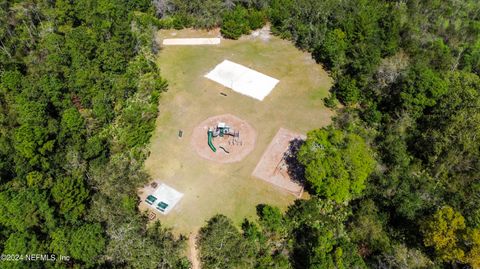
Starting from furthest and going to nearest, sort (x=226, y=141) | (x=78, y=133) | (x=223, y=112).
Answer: (x=223, y=112), (x=226, y=141), (x=78, y=133)

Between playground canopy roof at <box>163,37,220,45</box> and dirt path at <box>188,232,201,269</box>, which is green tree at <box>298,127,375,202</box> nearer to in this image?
dirt path at <box>188,232,201,269</box>

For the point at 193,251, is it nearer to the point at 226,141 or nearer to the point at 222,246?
the point at 222,246

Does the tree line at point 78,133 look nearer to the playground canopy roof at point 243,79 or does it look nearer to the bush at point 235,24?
the playground canopy roof at point 243,79

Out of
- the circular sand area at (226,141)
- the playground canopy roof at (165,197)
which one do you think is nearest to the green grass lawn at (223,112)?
the playground canopy roof at (165,197)

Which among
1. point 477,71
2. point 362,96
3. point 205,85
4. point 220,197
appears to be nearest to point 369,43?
point 362,96

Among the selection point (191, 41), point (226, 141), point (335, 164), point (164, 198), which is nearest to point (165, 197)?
point (164, 198)

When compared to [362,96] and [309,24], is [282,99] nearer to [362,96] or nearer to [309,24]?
[362,96]
